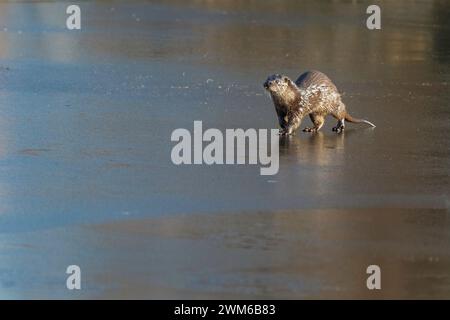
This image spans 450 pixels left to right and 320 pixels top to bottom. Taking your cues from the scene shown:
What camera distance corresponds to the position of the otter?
1486 cm

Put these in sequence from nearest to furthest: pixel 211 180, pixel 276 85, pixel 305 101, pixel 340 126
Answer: pixel 211 180 < pixel 276 85 < pixel 305 101 < pixel 340 126

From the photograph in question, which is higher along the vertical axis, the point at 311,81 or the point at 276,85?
the point at 311,81

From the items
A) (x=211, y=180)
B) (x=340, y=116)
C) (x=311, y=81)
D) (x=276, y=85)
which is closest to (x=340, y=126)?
(x=340, y=116)

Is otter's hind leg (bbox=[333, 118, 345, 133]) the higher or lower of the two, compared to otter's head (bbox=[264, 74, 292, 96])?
lower

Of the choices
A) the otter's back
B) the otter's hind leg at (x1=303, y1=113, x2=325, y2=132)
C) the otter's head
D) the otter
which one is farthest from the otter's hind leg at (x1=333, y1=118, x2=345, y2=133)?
the otter's head

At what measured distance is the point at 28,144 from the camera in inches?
547

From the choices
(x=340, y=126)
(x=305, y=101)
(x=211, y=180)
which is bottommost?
(x=211, y=180)

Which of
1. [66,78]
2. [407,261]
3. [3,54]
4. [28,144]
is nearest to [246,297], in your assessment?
[407,261]

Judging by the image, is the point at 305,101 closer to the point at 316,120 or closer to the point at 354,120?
the point at 316,120

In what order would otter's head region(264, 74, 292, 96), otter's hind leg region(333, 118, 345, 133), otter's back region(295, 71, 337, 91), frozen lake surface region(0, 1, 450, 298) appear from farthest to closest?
otter's hind leg region(333, 118, 345, 133)
otter's back region(295, 71, 337, 91)
otter's head region(264, 74, 292, 96)
frozen lake surface region(0, 1, 450, 298)

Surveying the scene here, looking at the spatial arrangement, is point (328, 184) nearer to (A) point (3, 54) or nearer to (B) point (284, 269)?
(B) point (284, 269)

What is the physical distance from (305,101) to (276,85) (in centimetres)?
40

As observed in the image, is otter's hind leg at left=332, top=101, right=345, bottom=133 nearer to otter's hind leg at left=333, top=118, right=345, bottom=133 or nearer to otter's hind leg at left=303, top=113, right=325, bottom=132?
otter's hind leg at left=333, top=118, right=345, bottom=133

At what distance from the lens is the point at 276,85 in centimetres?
1487
